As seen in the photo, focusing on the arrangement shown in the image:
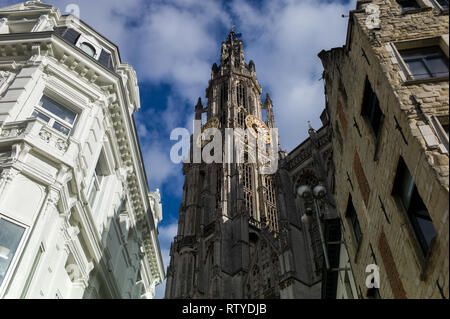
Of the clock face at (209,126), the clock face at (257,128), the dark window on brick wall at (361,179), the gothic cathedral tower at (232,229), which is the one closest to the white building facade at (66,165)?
the dark window on brick wall at (361,179)

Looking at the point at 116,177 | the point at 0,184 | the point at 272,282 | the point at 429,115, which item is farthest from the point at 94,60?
the point at 272,282

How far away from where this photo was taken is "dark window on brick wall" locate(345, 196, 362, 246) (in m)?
13.1

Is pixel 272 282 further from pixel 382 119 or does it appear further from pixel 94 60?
pixel 382 119

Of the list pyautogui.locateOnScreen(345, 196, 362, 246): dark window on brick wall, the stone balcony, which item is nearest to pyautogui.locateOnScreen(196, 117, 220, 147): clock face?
the stone balcony

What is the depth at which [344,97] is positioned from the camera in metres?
14.0

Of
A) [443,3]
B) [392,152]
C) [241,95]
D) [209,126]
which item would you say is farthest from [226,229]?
[392,152]

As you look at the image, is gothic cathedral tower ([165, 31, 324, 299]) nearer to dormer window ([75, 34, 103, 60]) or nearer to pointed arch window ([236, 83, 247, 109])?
pointed arch window ([236, 83, 247, 109])

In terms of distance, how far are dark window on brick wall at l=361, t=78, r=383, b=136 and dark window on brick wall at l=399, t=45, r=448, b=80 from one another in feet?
3.53

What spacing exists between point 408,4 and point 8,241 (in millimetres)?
12074

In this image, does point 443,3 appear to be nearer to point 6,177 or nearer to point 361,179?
point 361,179

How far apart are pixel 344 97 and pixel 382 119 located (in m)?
3.88

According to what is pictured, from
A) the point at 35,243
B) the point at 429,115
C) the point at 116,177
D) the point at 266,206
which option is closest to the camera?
the point at 429,115

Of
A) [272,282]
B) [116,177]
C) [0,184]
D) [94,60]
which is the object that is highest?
[272,282]

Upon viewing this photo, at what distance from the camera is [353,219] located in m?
13.8
